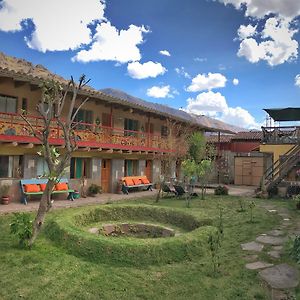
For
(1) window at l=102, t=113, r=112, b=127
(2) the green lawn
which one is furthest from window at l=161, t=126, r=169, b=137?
(2) the green lawn

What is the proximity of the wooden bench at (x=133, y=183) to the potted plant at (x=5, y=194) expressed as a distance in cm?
799

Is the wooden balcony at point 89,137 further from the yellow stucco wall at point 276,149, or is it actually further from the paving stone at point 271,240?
the paving stone at point 271,240

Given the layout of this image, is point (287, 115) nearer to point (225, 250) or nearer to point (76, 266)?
point (225, 250)

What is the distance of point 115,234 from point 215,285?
5.12 m

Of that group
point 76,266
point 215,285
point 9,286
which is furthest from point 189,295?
point 9,286

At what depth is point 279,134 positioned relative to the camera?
26016 mm

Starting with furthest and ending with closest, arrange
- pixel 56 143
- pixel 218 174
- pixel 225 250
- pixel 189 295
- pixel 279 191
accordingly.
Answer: pixel 218 174, pixel 279 191, pixel 56 143, pixel 225 250, pixel 189 295

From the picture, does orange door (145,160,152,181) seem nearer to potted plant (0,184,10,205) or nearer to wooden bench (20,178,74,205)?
wooden bench (20,178,74,205)

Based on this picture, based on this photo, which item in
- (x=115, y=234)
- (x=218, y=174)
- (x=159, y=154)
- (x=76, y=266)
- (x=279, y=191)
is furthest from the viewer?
(x=218, y=174)

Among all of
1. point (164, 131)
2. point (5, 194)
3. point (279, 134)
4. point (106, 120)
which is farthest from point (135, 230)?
point (164, 131)

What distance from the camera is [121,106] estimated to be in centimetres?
2267

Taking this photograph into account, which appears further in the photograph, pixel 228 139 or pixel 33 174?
pixel 228 139

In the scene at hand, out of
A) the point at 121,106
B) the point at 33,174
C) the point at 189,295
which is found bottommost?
the point at 189,295

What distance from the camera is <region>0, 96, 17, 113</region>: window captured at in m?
16.4
